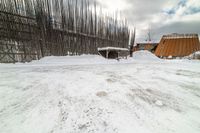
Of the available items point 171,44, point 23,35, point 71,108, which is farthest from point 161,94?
point 171,44

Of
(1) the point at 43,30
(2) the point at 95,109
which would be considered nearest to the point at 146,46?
(1) the point at 43,30

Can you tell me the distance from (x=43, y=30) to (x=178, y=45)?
18.3 m

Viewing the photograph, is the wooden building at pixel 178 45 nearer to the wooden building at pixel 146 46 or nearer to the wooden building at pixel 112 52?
the wooden building at pixel 146 46

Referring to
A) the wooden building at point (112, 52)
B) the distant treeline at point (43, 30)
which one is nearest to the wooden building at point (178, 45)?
the wooden building at point (112, 52)

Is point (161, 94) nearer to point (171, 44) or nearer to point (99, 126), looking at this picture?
point (99, 126)

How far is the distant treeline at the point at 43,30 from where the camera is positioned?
480cm

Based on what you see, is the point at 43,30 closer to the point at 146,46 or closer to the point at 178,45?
the point at 178,45

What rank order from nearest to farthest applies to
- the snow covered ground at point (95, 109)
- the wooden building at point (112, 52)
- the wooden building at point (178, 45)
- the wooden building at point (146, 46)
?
the snow covered ground at point (95, 109) < the wooden building at point (112, 52) < the wooden building at point (178, 45) < the wooden building at point (146, 46)

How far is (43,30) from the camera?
229 inches

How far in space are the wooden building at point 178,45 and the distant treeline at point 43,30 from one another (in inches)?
503

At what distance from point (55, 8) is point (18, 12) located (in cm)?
180

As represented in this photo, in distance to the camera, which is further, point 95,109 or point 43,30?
point 43,30

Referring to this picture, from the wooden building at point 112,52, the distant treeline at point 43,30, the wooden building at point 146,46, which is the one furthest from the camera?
the wooden building at point 146,46

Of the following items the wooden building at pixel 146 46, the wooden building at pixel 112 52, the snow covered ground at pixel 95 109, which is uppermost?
the wooden building at pixel 146 46
